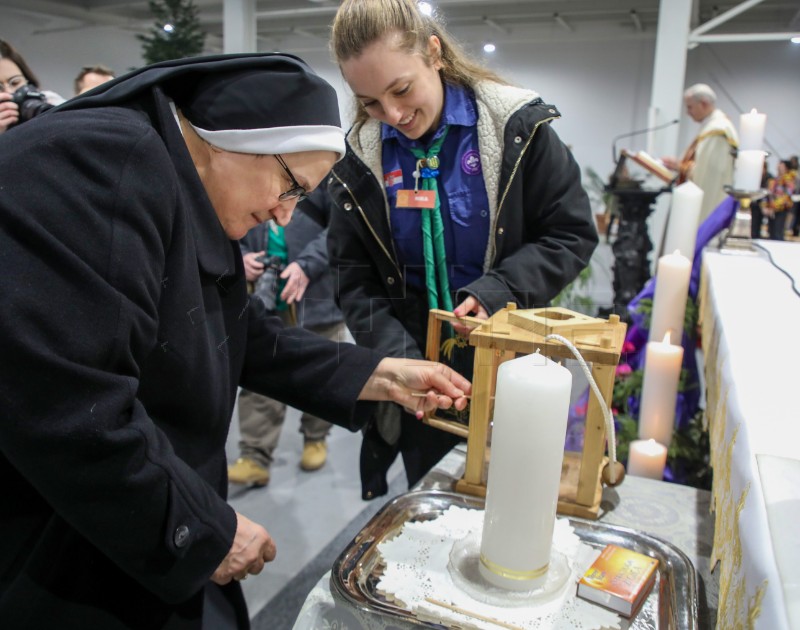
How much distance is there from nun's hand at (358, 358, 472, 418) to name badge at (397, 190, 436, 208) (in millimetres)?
348

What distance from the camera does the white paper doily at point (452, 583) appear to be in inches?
25.9

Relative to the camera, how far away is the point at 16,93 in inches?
71.5

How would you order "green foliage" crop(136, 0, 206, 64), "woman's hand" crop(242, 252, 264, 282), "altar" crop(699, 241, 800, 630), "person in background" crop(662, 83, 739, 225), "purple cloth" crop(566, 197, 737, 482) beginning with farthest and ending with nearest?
"person in background" crop(662, 83, 739, 225) < "green foliage" crop(136, 0, 206, 64) < "woman's hand" crop(242, 252, 264, 282) < "purple cloth" crop(566, 197, 737, 482) < "altar" crop(699, 241, 800, 630)

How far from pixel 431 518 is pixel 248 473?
1.74 m

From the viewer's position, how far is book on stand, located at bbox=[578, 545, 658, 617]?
0.67m

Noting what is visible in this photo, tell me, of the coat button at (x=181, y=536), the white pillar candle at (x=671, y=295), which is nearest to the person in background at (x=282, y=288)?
the white pillar candle at (x=671, y=295)

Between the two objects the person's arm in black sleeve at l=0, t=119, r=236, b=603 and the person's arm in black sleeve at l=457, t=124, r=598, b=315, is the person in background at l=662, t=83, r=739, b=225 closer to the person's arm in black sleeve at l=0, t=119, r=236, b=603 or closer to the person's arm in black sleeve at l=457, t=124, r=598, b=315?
the person's arm in black sleeve at l=457, t=124, r=598, b=315

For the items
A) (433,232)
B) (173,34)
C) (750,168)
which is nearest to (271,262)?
(433,232)

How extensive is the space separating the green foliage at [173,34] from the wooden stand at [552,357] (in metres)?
2.39

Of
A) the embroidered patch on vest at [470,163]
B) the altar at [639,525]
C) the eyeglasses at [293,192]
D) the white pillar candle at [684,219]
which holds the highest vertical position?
the embroidered patch on vest at [470,163]

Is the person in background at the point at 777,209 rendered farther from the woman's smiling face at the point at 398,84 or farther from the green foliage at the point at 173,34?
the green foliage at the point at 173,34

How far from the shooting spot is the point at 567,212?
1237 mm

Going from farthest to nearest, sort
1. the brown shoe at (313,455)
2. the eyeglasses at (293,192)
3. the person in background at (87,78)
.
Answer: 1. the brown shoe at (313,455)
2. the person in background at (87,78)
3. the eyeglasses at (293,192)

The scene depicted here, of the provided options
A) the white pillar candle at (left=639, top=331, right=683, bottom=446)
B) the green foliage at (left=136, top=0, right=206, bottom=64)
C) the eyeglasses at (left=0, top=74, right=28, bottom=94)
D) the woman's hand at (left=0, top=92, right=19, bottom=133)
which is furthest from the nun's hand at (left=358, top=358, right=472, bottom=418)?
the green foliage at (left=136, top=0, right=206, bottom=64)
